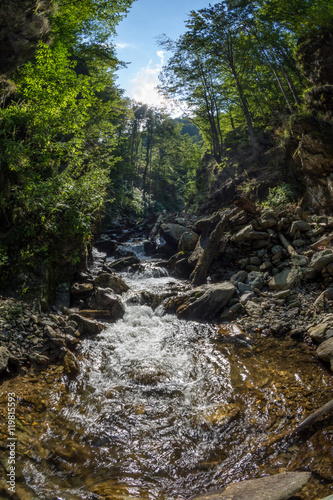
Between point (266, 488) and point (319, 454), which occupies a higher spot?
point (266, 488)

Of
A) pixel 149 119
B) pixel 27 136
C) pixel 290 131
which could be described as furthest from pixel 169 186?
pixel 27 136

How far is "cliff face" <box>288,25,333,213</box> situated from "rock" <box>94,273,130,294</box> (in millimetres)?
9021

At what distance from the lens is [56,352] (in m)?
5.55

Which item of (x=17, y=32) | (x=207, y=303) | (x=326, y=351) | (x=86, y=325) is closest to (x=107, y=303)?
(x=86, y=325)

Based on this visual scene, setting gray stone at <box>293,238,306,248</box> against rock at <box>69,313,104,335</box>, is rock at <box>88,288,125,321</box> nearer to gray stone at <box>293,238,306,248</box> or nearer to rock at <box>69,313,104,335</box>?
rock at <box>69,313,104,335</box>

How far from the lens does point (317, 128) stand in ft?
32.4

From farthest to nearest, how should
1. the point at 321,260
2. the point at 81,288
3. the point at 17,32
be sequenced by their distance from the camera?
the point at 81,288
the point at 17,32
the point at 321,260

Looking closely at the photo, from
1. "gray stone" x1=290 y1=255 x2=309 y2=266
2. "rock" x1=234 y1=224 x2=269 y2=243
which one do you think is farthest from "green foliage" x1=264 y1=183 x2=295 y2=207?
"gray stone" x1=290 y1=255 x2=309 y2=266

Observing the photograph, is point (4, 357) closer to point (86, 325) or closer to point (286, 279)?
point (86, 325)

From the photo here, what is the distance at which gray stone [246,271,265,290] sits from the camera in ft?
28.5

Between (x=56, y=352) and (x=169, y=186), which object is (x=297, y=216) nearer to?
(x=56, y=352)

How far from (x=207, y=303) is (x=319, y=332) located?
11.4 ft

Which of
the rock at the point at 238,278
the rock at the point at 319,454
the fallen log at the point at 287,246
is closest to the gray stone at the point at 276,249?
the fallen log at the point at 287,246

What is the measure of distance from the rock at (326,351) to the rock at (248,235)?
5.29 m
